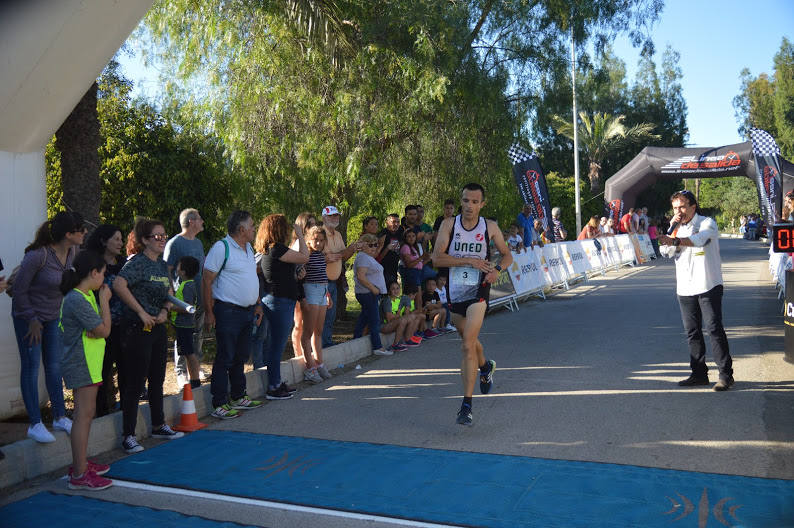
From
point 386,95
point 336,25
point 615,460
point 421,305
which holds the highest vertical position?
point 336,25

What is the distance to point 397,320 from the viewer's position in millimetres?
10633

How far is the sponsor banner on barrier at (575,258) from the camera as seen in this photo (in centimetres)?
1948

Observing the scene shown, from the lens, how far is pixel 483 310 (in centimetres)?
665

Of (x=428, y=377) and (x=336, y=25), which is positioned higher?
(x=336, y=25)

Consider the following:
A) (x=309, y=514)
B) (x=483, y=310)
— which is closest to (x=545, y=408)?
(x=483, y=310)

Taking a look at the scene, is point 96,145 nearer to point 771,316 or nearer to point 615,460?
point 615,460

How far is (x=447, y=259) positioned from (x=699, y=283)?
2.76 metres

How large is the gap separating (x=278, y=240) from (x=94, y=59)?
2.48 metres

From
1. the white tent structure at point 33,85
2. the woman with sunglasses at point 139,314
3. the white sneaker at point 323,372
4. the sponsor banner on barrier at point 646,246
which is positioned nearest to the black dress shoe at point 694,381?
the white sneaker at point 323,372

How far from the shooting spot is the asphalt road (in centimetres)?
541

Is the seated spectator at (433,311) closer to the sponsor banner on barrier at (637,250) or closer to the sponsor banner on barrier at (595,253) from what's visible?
the sponsor banner on barrier at (595,253)

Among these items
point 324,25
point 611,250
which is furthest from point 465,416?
point 611,250

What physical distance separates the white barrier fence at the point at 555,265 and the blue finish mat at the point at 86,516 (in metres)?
9.33

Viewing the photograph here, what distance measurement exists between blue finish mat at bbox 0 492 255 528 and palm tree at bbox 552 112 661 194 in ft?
164
